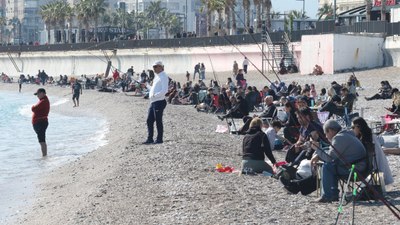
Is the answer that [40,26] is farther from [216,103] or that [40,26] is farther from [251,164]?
[251,164]

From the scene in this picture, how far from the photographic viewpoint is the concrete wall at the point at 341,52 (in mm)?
41219

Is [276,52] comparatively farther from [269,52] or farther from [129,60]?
[129,60]

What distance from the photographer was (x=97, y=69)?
7669 centimetres

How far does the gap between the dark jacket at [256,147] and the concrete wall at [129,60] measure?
35184 millimetres

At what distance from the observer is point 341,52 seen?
41.3 metres

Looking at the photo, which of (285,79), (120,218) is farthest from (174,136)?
(285,79)

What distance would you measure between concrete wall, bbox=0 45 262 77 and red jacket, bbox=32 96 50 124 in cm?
2987

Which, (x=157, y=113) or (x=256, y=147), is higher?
(x=157, y=113)

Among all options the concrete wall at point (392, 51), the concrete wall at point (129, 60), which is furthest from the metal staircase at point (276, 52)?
the concrete wall at point (392, 51)

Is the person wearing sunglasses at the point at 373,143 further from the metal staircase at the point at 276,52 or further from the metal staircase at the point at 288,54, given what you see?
the metal staircase at the point at 288,54

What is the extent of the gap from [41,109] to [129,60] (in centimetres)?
5272

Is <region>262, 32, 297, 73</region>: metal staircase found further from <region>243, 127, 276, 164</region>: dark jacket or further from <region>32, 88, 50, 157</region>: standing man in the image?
<region>243, 127, 276, 164</region>: dark jacket

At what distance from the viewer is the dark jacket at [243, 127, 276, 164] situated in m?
Answer: 13.2

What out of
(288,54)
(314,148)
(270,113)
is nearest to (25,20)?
(288,54)
